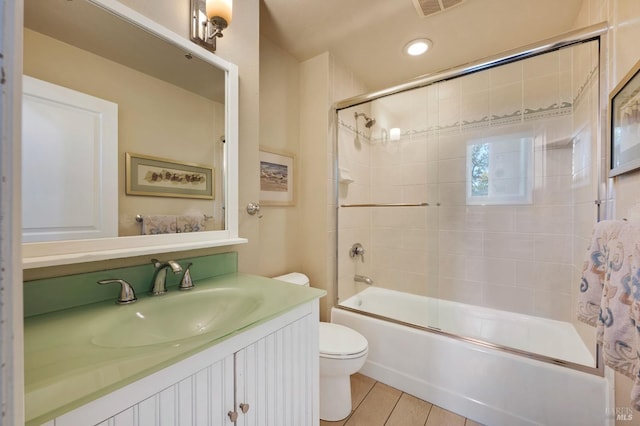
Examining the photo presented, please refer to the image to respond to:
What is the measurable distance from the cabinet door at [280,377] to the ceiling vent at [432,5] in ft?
5.68

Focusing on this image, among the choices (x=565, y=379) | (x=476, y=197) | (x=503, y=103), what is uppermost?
→ (x=503, y=103)

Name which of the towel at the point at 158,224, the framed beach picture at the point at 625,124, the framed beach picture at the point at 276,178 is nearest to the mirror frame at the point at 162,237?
the towel at the point at 158,224

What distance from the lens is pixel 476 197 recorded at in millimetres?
Answer: 2117

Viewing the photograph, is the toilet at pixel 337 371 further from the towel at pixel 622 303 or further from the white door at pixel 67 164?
the white door at pixel 67 164

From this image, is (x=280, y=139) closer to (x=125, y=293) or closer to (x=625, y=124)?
(x=125, y=293)

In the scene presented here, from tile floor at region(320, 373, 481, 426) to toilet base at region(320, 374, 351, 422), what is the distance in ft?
0.10

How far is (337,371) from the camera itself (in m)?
1.40

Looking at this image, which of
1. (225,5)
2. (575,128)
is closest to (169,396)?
(225,5)

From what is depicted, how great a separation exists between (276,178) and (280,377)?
1342 mm

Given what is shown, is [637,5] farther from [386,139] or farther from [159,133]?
[159,133]

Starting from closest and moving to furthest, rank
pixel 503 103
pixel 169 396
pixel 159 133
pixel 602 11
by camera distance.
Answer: pixel 169 396
pixel 159 133
pixel 602 11
pixel 503 103

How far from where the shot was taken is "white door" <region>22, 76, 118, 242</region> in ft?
2.54

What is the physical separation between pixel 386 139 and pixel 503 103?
93 centimetres

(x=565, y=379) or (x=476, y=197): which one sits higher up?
(x=476, y=197)
